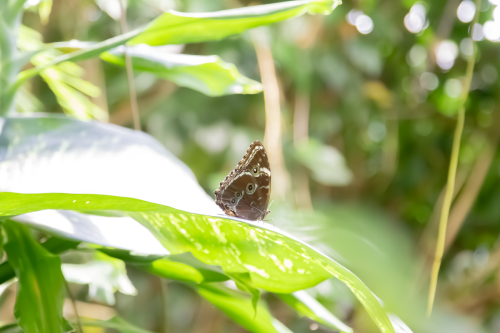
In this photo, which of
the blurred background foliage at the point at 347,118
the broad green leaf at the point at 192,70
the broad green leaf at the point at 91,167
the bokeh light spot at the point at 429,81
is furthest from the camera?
the bokeh light spot at the point at 429,81

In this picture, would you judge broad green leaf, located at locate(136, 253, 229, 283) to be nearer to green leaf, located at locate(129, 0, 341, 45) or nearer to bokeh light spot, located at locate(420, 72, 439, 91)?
green leaf, located at locate(129, 0, 341, 45)

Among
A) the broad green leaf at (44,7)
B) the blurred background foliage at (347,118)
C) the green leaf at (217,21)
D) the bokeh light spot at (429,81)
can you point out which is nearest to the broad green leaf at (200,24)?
the green leaf at (217,21)

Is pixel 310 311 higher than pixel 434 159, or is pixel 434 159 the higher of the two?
pixel 434 159

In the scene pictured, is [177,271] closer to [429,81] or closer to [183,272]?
[183,272]

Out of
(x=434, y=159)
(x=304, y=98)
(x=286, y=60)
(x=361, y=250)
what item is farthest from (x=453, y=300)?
(x=361, y=250)

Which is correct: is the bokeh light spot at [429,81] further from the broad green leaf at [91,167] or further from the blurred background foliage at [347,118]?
the broad green leaf at [91,167]

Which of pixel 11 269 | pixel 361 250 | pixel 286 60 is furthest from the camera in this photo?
pixel 286 60

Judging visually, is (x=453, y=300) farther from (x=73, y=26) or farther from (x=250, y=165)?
(x=73, y=26)

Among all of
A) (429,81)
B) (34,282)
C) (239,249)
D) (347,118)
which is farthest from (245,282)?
(429,81)
